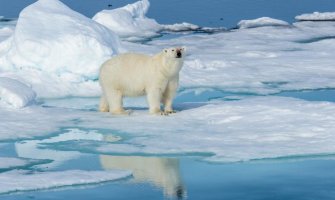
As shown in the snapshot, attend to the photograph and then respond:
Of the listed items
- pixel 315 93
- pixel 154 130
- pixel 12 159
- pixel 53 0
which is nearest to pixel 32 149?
pixel 12 159

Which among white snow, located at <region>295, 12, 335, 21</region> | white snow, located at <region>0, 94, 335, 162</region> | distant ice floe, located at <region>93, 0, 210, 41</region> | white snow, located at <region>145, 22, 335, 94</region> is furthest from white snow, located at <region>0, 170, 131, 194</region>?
white snow, located at <region>295, 12, 335, 21</region>

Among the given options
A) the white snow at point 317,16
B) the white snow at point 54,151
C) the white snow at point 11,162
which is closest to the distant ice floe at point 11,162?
the white snow at point 11,162

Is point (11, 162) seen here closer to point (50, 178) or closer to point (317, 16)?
point (50, 178)

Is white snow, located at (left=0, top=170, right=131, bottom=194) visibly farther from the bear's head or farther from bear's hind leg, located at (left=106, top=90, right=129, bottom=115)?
bear's hind leg, located at (left=106, top=90, right=129, bottom=115)

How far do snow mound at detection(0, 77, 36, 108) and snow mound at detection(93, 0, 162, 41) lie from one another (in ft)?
20.9

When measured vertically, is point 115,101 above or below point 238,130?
above

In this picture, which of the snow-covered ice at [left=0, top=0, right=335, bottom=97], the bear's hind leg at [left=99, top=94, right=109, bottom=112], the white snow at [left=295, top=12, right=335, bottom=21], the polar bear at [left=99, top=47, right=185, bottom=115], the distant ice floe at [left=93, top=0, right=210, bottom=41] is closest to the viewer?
the polar bear at [left=99, top=47, right=185, bottom=115]

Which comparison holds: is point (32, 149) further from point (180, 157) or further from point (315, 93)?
point (315, 93)

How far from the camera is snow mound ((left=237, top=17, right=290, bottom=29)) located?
16.8m

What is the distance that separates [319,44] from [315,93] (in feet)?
13.7

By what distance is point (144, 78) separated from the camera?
26.3 ft

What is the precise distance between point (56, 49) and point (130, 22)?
5916mm

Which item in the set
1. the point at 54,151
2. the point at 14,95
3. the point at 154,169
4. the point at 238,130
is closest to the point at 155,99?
the point at 238,130

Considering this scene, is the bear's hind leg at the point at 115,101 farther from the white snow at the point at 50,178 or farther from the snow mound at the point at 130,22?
the snow mound at the point at 130,22
